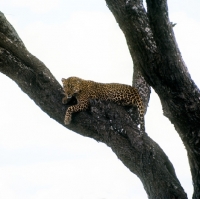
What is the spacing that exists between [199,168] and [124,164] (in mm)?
923

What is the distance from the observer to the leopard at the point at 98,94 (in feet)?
23.9

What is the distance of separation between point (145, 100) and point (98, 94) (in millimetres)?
658

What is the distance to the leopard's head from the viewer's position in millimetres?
7650

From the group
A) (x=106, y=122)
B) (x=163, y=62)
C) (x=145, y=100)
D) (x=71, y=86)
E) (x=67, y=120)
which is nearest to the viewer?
(x=163, y=62)

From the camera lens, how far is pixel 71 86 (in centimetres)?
820

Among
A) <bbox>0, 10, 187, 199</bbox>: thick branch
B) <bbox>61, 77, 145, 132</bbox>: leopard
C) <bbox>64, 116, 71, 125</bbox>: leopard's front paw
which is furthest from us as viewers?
<bbox>61, 77, 145, 132</bbox>: leopard

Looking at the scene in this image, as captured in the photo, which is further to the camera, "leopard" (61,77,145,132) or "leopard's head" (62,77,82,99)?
"leopard's head" (62,77,82,99)

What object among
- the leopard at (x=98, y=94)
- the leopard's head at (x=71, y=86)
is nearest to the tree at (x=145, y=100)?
the leopard at (x=98, y=94)

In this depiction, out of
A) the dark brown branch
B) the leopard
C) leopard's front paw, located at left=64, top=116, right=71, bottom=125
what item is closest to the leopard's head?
the leopard

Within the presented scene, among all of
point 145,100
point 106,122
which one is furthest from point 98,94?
point 106,122

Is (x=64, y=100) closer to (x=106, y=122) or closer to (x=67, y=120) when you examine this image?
(x=67, y=120)

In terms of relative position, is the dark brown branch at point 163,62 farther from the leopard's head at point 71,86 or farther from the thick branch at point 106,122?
the leopard's head at point 71,86

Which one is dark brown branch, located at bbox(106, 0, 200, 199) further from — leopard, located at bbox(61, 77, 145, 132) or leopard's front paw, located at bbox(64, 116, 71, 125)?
leopard's front paw, located at bbox(64, 116, 71, 125)

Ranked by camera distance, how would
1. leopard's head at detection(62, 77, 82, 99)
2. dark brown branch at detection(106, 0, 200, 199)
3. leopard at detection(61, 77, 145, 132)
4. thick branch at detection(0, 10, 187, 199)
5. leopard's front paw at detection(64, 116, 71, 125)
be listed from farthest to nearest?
leopard's head at detection(62, 77, 82, 99)
leopard at detection(61, 77, 145, 132)
leopard's front paw at detection(64, 116, 71, 125)
thick branch at detection(0, 10, 187, 199)
dark brown branch at detection(106, 0, 200, 199)
